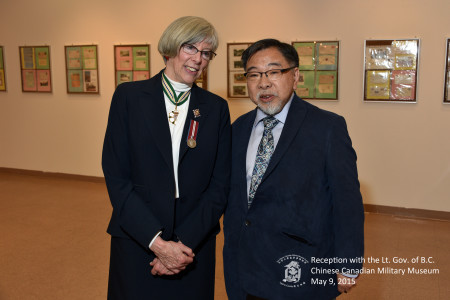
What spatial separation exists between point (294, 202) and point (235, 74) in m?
4.39

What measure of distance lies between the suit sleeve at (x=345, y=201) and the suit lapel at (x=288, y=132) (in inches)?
6.0

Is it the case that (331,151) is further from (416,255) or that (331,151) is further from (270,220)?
(416,255)

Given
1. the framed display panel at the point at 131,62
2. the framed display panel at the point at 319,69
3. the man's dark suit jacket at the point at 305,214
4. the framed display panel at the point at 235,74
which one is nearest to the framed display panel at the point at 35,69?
the framed display panel at the point at 131,62

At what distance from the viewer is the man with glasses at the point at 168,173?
6.08ft

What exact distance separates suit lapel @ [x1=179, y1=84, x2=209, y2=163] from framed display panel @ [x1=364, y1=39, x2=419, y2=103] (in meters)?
3.82

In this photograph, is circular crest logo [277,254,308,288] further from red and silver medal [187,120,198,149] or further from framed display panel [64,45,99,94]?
framed display panel [64,45,99,94]

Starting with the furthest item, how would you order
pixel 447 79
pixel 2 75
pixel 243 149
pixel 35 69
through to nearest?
pixel 2 75 → pixel 35 69 → pixel 447 79 → pixel 243 149

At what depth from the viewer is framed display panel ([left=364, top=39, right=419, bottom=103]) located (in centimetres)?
512

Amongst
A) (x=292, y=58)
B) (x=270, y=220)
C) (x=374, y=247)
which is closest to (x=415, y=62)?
(x=374, y=247)

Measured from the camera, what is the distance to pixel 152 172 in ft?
6.10

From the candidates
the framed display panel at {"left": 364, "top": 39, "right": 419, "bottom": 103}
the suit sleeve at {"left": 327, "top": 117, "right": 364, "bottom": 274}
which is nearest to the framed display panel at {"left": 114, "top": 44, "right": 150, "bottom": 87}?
the framed display panel at {"left": 364, "top": 39, "right": 419, "bottom": 103}

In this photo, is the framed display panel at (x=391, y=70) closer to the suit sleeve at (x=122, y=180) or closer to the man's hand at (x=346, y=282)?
the man's hand at (x=346, y=282)

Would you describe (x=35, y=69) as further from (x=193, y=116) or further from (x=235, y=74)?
(x=193, y=116)

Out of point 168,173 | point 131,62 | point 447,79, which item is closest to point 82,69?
point 131,62
